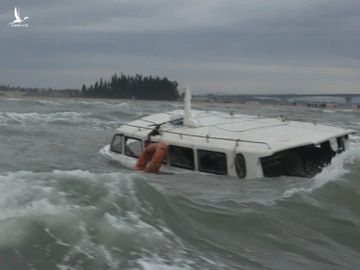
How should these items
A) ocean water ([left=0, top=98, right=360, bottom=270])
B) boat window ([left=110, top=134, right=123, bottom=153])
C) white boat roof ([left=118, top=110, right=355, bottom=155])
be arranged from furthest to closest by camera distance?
boat window ([left=110, top=134, right=123, bottom=153]), white boat roof ([left=118, top=110, right=355, bottom=155]), ocean water ([left=0, top=98, right=360, bottom=270])

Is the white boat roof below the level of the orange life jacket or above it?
above

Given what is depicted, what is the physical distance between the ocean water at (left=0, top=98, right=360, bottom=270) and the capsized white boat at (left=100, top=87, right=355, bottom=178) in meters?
0.48

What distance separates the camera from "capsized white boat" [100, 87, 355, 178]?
42.1ft

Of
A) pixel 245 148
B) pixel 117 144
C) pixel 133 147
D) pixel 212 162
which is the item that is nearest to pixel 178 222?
pixel 245 148

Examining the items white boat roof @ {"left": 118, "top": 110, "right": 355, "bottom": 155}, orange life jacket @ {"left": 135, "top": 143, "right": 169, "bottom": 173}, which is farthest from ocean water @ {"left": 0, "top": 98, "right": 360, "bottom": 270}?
orange life jacket @ {"left": 135, "top": 143, "right": 169, "bottom": 173}

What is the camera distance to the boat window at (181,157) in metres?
14.0

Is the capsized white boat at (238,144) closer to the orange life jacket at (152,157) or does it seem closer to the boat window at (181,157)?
the boat window at (181,157)

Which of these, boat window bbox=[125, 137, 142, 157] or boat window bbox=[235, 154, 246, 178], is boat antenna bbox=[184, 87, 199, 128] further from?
boat window bbox=[235, 154, 246, 178]

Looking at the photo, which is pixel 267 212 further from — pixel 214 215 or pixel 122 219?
pixel 122 219

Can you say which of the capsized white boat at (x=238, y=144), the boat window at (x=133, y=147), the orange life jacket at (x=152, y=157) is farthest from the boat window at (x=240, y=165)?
the boat window at (x=133, y=147)

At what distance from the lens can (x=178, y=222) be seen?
27.2ft

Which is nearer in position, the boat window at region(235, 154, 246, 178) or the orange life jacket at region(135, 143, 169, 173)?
the boat window at region(235, 154, 246, 178)

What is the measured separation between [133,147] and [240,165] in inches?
168

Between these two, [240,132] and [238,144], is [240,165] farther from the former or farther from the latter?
[240,132]
